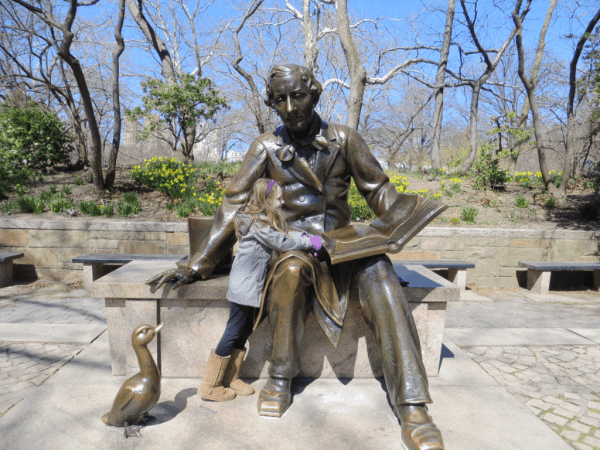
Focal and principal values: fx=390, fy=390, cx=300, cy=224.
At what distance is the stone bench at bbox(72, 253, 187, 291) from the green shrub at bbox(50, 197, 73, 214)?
4.84 feet

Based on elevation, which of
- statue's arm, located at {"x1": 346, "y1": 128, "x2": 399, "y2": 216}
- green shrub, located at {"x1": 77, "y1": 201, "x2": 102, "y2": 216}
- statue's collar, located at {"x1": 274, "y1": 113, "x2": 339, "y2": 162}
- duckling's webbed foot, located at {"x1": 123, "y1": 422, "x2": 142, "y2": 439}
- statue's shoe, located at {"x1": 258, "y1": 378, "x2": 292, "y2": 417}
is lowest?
duckling's webbed foot, located at {"x1": 123, "y1": 422, "x2": 142, "y2": 439}

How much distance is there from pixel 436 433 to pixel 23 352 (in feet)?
10.4

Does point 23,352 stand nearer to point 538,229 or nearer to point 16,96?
point 538,229

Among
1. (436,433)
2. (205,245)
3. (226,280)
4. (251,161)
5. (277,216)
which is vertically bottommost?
(436,433)

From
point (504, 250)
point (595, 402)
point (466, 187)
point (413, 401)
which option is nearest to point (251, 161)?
point (413, 401)

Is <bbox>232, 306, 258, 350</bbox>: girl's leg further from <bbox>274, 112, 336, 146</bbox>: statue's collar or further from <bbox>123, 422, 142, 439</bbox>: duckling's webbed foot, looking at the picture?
<bbox>274, 112, 336, 146</bbox>: statue's collar

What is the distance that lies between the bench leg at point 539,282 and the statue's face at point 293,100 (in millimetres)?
4914

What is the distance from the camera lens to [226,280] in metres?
2.64

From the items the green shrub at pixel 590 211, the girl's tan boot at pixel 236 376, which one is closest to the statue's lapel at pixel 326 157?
the girl's tan boot at pixel 236 376

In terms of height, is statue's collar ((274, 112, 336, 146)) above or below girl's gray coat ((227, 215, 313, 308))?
above

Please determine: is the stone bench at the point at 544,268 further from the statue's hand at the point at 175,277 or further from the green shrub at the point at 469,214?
the statue's hand at the point at 175,277

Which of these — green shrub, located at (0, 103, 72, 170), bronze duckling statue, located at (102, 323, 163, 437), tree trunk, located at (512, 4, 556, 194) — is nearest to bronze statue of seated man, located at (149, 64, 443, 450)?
bronze duckling statue, located at (102, 323, 163, 437)

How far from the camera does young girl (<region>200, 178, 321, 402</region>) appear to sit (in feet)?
7.33

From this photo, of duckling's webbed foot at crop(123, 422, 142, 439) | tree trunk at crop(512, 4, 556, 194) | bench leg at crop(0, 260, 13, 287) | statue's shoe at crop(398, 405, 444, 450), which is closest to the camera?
statue's shoe at crop(398, 405, 444, 450)
